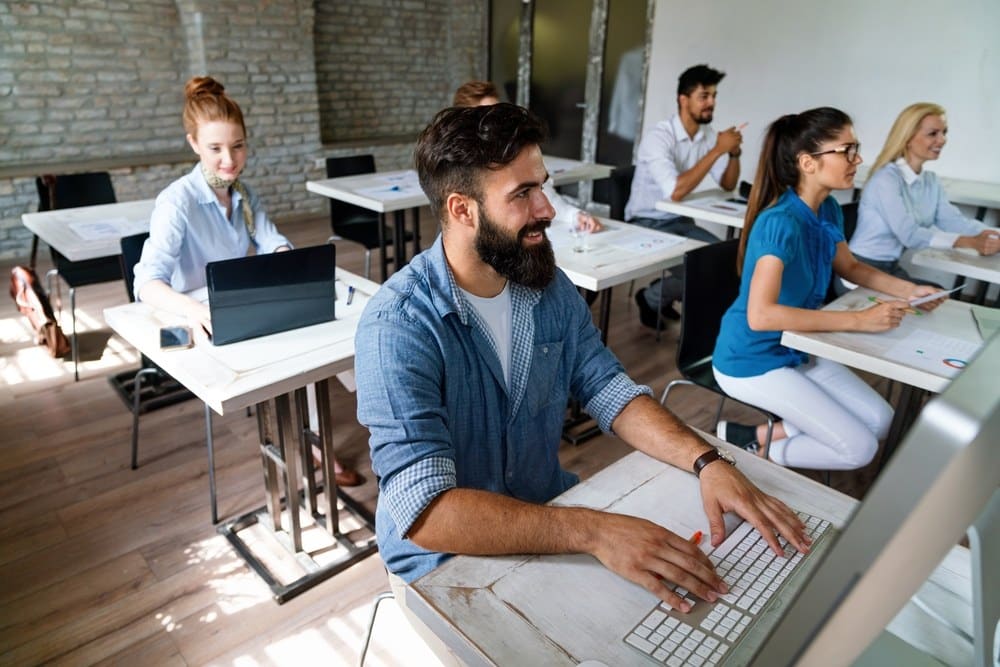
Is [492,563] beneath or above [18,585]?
above

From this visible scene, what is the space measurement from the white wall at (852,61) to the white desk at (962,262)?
219 centimetres

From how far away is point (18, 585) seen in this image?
202 cm

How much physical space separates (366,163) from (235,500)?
2698mm

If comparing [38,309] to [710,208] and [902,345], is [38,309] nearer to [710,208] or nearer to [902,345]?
[710,208]

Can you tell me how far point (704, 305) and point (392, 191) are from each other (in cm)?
211

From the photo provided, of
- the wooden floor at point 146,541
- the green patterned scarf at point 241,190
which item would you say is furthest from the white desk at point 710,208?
the green patterned scarf at point 241,190

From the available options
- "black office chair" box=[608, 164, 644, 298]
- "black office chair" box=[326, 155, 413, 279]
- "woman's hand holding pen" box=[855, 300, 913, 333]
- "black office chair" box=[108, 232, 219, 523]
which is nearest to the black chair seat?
"black office chair" box=[108, 232, 219, 523]

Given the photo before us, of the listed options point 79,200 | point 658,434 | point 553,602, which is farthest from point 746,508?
point 79,200

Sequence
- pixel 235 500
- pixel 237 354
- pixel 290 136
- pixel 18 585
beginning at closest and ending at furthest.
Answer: pixel 237 354 → pixel 18 585 → pixel 235 500 → pixel 290 136

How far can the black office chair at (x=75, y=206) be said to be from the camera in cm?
332

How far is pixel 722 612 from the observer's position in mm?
927

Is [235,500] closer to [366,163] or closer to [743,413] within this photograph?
[743,413]

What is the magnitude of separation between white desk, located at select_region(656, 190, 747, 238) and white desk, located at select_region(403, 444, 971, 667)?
251 centimetres

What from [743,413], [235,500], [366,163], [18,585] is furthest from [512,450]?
[366,163]
